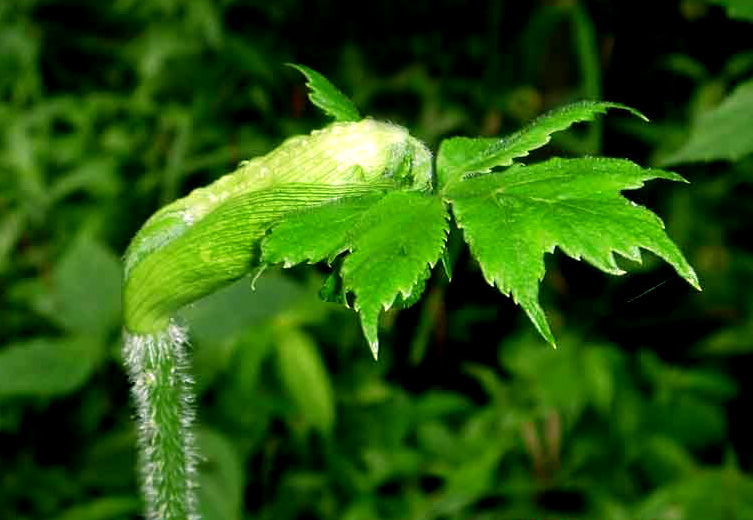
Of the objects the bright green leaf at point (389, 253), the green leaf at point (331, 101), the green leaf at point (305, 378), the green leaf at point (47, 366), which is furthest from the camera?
the green leaf at point (305, 378)

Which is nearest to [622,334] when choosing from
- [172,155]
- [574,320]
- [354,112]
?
[574,320]

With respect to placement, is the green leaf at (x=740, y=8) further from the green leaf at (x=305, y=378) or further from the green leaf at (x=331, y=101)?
the green leaf at (x=305, y=378)

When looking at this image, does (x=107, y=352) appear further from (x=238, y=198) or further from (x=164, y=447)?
(x=238, y=198)

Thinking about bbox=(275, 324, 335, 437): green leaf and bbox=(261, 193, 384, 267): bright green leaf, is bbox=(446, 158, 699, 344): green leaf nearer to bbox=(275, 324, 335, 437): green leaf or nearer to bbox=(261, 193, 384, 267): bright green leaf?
bbox=(261, 193, 384, 267): bright green leaf

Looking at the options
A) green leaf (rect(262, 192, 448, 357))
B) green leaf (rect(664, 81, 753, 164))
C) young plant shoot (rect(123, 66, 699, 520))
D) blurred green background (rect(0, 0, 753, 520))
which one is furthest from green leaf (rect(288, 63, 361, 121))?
blurred green background (rect(0, 0, 753, 520))

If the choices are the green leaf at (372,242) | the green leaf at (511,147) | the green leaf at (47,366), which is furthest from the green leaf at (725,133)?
the green leaf at (47,366)

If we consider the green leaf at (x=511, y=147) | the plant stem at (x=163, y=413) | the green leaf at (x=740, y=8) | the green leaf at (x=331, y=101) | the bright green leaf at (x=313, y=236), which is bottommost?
the plant stem at (x=163, y=413)
